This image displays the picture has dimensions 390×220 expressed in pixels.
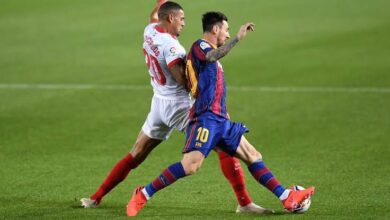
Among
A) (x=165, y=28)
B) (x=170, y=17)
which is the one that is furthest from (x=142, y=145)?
(x=170, y=17)

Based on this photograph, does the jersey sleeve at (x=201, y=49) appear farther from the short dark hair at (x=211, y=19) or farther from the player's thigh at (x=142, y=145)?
the player's thigh at (x=142, y=145)

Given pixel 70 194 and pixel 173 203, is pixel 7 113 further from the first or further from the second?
pixel 173 203

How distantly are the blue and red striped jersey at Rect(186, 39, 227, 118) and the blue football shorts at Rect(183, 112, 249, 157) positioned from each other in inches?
2.9

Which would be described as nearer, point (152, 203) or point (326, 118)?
point (152, 203)

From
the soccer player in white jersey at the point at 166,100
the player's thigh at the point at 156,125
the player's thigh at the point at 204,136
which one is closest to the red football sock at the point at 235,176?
the soccer player in white jersey at the point at 166,100

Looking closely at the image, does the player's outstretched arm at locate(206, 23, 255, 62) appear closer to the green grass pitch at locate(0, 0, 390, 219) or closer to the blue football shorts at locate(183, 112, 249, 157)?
the blue football shorts at locate(183, 112, 249, 157)

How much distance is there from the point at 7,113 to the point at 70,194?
4.97m

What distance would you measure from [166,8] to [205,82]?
0.89 meters

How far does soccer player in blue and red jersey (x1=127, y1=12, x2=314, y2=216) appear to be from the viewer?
8117mm

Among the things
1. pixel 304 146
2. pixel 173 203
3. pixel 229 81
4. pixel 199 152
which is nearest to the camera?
pixel 199 152

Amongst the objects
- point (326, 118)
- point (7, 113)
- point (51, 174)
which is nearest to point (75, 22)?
point (7, 113)

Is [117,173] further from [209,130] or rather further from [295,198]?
[295,198]

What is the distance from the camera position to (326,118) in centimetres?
1336

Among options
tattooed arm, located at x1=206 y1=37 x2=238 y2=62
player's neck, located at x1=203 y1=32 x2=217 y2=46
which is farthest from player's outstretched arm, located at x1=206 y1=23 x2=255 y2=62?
player's neck, located at x1=203 y1=32 x2=217 y2=46
